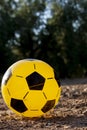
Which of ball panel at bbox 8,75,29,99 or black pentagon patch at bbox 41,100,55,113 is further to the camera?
black pentagon patch at bbox 41,100,55,113

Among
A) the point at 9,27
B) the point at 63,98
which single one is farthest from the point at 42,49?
the point at 63,98

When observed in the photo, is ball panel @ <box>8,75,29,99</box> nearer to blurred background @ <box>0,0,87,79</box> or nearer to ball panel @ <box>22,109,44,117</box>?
ball panel @ <box>22,109,44,117</box>

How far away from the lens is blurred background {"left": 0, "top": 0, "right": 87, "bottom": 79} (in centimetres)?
2528

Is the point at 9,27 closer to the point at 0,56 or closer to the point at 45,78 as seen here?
the point at 0,56

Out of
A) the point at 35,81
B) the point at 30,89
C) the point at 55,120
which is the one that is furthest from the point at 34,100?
the point at 55,120

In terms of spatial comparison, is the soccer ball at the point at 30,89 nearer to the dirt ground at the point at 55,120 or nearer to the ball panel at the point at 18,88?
the ball panel at the point at 18,88

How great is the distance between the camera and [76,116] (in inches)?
247

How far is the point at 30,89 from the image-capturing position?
226 inches

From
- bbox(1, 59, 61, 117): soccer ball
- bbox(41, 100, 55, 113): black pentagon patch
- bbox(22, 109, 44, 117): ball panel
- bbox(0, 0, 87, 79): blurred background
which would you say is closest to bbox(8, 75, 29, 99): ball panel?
bbox(1, 59, 61, 117): soccer ball

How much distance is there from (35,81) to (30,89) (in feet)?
0.48

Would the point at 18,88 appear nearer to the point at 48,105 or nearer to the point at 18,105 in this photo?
the point at 18,105

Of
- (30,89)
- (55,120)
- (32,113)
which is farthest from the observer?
(55,120)

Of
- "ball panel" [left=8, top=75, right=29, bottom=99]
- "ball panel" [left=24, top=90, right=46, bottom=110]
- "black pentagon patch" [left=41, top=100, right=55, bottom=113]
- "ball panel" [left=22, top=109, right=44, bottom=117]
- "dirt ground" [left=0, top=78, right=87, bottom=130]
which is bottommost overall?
"dirt ground" [left=0, top=78, right=87, bottom=130]

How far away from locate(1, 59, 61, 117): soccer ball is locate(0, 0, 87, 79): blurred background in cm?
1856
